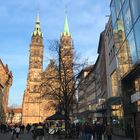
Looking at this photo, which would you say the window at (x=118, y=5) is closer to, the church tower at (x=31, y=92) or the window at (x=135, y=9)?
the window at (x=135, y=9)

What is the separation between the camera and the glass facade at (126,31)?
21.2m

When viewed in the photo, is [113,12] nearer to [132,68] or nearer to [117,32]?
[117,32]

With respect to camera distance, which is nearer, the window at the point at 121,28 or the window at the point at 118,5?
the window at the point at 121,28

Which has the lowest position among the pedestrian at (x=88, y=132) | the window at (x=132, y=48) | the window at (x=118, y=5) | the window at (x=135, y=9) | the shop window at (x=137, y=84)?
the pedestrian at (x=88, y=132)

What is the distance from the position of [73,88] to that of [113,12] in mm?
12341

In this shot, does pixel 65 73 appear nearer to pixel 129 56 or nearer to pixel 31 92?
pixel 129 56

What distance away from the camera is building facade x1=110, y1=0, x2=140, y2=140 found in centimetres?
2167

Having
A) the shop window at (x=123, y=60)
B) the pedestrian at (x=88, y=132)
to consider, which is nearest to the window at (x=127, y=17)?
the shop window at (x=123, y=60)

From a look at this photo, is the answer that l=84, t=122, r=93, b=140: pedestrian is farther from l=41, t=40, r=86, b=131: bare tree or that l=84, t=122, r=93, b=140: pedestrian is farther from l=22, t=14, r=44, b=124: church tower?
l=22, t=14, r=44, b=124: church tower

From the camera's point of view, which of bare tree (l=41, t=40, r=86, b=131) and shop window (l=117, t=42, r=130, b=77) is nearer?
shop window (l=117, t=42, r=130, b=77)

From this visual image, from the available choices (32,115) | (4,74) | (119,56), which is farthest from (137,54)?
(32,115)

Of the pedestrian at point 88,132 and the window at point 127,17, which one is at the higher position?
the window at point 127,17

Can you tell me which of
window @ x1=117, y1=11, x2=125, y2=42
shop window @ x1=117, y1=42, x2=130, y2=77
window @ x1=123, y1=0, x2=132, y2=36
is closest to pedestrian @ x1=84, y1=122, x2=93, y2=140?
shop window @ x1=117, y1=42, x2=130, y2=77

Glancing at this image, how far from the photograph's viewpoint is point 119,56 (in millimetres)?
29000
